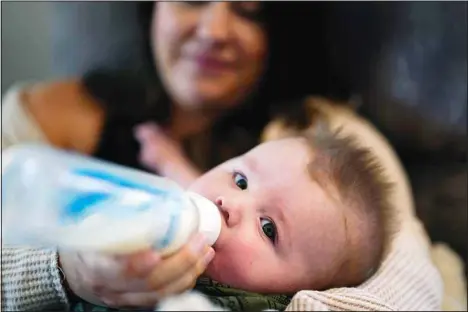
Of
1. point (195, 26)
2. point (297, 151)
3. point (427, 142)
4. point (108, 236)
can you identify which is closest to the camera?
point (108, 236)

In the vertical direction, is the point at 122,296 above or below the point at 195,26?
below

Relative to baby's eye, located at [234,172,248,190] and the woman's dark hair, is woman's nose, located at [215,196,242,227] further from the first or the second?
the woman's dark hair

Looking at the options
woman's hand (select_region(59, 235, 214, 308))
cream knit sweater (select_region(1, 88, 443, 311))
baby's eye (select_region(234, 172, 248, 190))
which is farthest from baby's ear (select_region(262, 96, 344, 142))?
woman's hand (select_region(59, 235, 214, 308))

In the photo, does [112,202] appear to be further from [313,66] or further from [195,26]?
[313,66]

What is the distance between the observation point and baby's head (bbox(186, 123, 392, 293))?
0.59m

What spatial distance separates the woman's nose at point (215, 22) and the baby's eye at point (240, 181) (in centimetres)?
28

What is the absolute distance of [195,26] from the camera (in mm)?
871

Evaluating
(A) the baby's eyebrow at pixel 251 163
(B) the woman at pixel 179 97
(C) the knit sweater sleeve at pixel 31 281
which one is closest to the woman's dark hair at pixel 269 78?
(B) the woman at pixel 179 97

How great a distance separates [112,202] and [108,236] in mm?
33

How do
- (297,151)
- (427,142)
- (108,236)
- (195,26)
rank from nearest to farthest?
(108,236) → (297,151) → (195,26) → (427,142)

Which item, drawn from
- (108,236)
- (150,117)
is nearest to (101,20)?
(150,117)

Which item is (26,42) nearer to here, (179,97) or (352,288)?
(179,97)

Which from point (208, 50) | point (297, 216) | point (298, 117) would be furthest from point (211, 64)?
point (297, 216)

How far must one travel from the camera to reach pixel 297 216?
0.62 m
